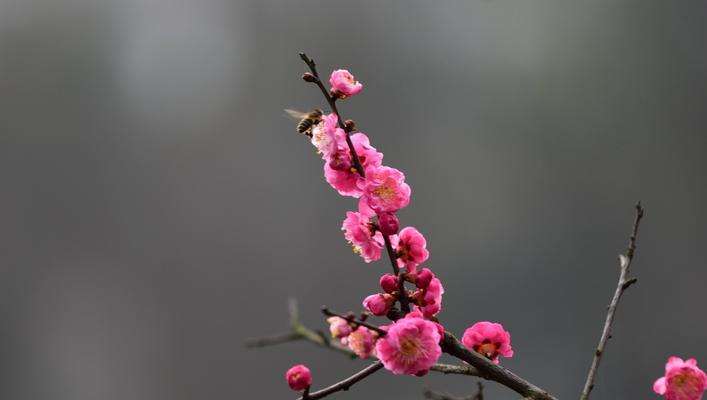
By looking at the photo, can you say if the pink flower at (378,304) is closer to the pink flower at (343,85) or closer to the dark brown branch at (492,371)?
the dark brown branch at (492,371)

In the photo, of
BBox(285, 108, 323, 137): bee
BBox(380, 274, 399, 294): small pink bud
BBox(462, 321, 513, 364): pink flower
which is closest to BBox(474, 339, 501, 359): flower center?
BBox(462, 321, 513, 364): pink flower

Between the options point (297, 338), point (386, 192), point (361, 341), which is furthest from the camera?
point (386, 192)

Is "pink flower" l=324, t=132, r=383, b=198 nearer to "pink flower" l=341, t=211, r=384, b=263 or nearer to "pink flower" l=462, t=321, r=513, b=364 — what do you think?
"pink flower" l=341, t=211, r=384, b=263

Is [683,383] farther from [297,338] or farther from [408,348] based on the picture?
[297,338]

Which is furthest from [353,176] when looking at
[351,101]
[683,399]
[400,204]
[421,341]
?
[351,101]

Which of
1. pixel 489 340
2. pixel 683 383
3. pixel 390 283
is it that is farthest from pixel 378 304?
pixel 683 383

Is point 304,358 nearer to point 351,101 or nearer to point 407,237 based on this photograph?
point 351,101
